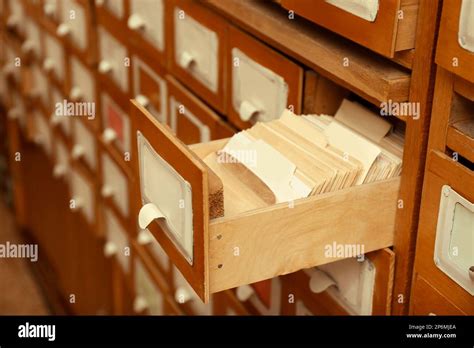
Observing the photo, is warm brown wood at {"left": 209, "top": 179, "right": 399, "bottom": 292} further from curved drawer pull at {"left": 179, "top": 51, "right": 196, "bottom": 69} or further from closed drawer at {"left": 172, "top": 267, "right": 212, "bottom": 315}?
closed drawer at {"left": 172, "top": 267, "right": 212, "bottom": 315}

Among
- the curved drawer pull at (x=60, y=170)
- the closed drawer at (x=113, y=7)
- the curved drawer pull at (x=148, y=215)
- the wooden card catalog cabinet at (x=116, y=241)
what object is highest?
the closed drawer at (x=113, y=7)

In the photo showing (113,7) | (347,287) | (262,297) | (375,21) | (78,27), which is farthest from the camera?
(78,27)

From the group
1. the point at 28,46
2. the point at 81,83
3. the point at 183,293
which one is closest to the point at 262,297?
the point at 183,293

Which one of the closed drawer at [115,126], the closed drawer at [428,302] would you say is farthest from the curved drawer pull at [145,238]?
the closed drawer at [428,302]

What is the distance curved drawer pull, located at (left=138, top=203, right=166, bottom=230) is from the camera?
1111mm

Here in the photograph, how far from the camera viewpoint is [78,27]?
235 cm

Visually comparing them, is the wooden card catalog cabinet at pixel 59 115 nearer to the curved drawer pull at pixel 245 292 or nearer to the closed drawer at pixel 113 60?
the closed drawer at pixel 113 60

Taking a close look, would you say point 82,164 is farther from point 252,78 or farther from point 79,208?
point 252,78

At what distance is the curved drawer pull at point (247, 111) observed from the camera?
1477 mm

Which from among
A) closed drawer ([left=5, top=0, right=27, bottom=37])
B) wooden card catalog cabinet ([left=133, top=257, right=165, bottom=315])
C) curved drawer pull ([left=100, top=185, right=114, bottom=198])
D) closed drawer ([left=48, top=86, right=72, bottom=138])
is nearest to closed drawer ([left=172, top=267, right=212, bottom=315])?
wooden card catalog cabinet ([left=133, top=257, right=165, bottom=315])

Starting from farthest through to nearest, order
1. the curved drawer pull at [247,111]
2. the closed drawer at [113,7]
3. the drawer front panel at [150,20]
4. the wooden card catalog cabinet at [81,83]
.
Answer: the wooden card catalog cabinet at [81,83]
the closed drawer at [113,7]
the drawer front panel at [150,20]
the curved drawer pull at [247,111]

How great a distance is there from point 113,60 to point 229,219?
1220mm

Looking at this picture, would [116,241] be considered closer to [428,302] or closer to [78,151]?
[78,151]

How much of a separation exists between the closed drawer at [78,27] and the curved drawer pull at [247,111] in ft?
2.96
